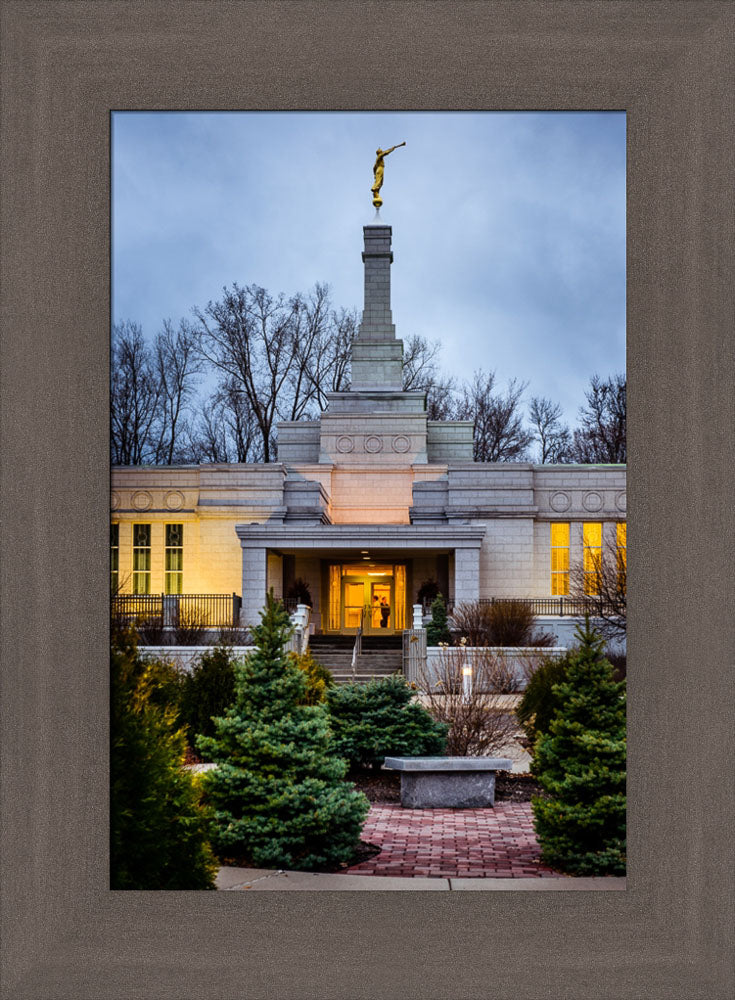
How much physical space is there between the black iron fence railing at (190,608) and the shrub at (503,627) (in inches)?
175

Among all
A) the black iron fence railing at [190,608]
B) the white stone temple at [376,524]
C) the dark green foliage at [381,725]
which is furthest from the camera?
the white stone temple at [376,524]

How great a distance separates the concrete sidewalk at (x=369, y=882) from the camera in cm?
558

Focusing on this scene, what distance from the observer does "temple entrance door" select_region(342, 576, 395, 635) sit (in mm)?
22562

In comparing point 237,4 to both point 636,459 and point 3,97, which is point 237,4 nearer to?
point 3,97

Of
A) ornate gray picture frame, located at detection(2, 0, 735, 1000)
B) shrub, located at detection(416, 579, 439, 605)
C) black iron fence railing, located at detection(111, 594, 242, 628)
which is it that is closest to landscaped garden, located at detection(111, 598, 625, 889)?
ornate gray picture frame, located at detection(2, 0, 735, 1000)

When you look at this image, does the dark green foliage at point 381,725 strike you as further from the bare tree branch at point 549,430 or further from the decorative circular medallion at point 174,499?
the bare tree branch at point 549,430

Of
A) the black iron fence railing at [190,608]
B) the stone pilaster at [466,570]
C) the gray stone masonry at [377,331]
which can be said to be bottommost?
the black iron fence railing at [190,608]

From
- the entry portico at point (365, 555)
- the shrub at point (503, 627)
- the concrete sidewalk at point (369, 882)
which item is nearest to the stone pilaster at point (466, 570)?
the entry portico at point (365, 555)

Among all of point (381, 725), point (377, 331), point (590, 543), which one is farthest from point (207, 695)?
point (377, 331)

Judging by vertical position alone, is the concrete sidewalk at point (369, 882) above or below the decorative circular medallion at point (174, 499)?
below

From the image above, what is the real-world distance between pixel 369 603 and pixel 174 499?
5.08 meters

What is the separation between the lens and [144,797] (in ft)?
14.8

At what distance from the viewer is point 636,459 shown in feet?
14.6

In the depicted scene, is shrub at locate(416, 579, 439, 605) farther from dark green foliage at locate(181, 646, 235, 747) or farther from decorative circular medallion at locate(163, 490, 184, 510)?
dark green foliage at locate(181, 646, 235, 747)
